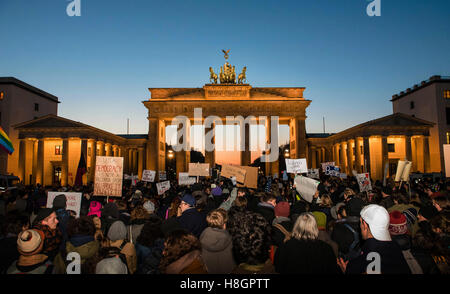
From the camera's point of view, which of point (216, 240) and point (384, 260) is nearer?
point (384, 260)

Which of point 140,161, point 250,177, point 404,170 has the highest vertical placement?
point 140,161

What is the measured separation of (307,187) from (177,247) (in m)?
5.17

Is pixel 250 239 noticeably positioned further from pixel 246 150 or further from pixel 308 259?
pixel 246 150

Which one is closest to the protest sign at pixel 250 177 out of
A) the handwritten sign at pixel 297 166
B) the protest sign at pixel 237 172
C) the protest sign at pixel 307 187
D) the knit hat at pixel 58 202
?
the protest sign at pixel 237 172

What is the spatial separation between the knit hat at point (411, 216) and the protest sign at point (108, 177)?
7.75 meters

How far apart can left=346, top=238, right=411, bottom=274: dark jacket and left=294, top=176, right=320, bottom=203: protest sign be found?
4037 millimetres

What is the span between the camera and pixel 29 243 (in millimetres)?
3424

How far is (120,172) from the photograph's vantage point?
9.74m

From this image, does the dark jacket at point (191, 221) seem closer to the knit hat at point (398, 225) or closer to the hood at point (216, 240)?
the hood at point (216, 240)

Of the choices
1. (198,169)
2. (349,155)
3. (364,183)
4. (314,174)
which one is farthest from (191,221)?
(349,155)

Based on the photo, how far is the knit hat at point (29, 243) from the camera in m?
3.41
